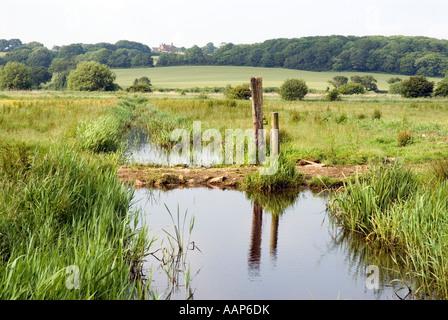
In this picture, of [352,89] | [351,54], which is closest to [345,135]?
[352,89]

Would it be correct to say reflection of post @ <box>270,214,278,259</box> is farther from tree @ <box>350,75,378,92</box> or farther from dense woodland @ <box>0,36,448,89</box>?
dense woodland @ <box>0,36,448,89</box>

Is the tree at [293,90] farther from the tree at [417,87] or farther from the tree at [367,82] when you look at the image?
the tree at [367,82]

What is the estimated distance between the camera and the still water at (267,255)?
550cm

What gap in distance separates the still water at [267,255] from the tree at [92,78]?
199 feet

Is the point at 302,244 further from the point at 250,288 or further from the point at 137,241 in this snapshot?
the point at 137,241

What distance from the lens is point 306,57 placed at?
93.9m

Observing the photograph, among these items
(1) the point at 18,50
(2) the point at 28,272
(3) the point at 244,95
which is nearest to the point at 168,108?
(3) the point at 244,95

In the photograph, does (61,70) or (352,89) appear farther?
(61,70)

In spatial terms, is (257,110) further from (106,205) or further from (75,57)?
(75,57)

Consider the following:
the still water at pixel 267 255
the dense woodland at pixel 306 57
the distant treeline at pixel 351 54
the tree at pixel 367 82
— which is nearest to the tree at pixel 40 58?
the dense woodland at pixel 306 57

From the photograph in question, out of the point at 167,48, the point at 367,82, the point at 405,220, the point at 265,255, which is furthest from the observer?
the point at 167,48

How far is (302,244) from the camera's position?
7211 millimetres

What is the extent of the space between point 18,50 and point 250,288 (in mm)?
117153

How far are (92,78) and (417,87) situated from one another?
3969 centimetres
